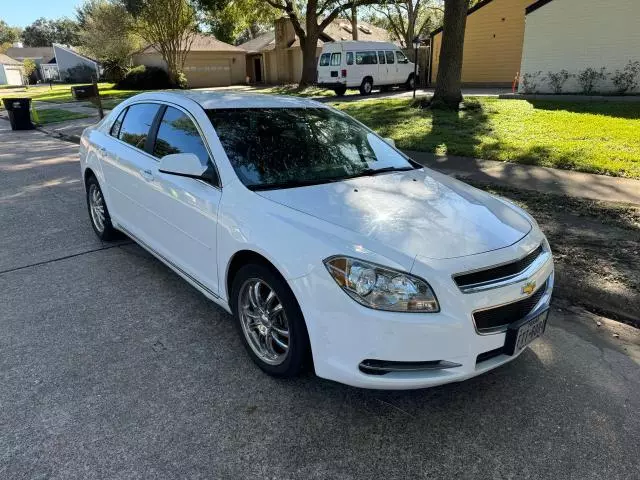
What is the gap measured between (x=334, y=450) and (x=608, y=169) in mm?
6841

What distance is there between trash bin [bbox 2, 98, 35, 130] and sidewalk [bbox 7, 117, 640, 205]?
47.5 feet

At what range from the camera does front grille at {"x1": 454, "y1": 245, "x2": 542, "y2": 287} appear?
7.80 ft

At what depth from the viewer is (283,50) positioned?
40188mm

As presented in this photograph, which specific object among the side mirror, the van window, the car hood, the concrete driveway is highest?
the van window

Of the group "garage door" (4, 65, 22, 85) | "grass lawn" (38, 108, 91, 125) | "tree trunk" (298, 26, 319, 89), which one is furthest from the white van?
"garage door" (4, 65, 22, 85)

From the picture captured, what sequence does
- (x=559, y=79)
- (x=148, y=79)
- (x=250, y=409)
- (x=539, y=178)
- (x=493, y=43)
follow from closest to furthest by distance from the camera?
(x=250, y=409), (x=539, y=178), (x=559, y=79), (x=493, y=43), (x=148, y=79)

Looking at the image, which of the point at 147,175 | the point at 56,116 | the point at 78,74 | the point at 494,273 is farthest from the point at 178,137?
Answer: the point at 78,74

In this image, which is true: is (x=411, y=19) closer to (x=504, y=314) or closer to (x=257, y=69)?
(x=257, y=69)

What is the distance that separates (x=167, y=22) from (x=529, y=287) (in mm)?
35619

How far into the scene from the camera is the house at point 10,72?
67.1 meters

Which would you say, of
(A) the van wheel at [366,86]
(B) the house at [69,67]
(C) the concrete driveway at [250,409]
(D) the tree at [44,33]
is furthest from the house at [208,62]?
(D) the tree at [44,33]

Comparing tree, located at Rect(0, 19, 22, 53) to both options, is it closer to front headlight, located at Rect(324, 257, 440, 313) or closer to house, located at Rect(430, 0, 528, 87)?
house, located at Rect(430, 0, 528, 87)

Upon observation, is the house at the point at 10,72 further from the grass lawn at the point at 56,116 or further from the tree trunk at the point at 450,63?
the tree trunk at the point at 450,63

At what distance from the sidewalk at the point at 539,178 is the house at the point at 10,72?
77.2 metres
